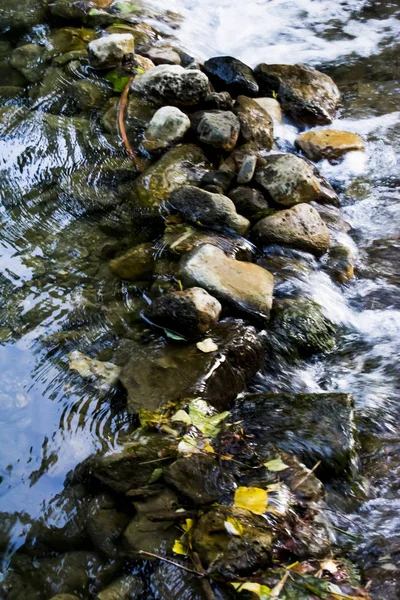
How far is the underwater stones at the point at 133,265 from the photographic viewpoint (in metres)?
3.80

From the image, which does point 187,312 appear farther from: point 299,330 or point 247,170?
point 247,170

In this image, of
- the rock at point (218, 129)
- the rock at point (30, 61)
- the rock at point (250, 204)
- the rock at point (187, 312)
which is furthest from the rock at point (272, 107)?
the rock at point (187, 312)

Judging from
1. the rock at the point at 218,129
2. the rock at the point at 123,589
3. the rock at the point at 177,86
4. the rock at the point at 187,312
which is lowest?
the rock at the point at 123,589

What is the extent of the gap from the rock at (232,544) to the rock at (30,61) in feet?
16.2

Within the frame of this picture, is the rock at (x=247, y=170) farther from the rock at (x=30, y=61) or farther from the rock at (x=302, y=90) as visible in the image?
the rock at (x=30, y=61)

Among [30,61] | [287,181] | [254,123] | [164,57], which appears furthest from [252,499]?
[30,61]

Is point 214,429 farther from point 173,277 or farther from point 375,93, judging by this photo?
point 375,93

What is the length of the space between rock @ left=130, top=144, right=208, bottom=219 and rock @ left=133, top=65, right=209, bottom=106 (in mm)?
687

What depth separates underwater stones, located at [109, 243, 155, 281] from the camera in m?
3.80

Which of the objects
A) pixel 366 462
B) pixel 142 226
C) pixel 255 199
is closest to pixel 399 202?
pixel 255 199

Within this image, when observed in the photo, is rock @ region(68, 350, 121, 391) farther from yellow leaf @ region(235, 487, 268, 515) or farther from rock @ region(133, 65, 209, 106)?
rock @ region(133, 65, 209, 106)

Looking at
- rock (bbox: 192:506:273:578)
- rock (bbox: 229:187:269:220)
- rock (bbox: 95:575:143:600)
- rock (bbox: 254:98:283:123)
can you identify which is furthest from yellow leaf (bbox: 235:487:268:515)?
rock (bbox: 254:98:283:123)

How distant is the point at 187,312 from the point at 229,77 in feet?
11.5

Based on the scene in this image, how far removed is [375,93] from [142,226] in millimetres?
3792
